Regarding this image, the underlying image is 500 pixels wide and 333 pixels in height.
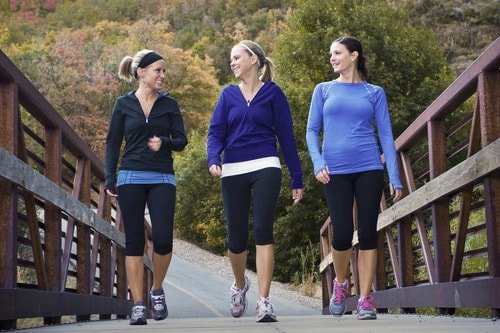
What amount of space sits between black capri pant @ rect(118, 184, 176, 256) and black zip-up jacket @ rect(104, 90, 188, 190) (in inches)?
5.5

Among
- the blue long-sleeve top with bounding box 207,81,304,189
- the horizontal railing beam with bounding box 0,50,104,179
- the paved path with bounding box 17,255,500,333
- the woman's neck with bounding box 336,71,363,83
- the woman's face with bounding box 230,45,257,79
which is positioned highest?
the woman's face with bounding box 230,45,257,79

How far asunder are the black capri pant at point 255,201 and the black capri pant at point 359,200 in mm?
416

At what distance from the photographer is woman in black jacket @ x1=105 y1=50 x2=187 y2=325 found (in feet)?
24.2

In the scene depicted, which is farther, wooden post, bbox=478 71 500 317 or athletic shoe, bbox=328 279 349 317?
athletic shoe, bbox=328 279 349 317

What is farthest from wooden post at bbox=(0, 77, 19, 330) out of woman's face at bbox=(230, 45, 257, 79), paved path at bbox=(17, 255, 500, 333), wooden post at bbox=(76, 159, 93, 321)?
wooden post at bbox=(76, 159, 93, 321)

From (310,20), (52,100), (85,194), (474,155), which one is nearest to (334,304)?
(474,155)

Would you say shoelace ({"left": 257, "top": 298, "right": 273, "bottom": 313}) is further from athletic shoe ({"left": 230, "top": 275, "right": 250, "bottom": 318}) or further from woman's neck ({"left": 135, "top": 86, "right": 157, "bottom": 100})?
woman's neck ({"left": 135, "top": 86, "right": 157, "bottom": 100})

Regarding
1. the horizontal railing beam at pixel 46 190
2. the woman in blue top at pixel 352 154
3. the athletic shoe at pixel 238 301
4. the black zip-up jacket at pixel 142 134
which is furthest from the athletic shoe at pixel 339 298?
the horizontal railing beam at pixel 46 190

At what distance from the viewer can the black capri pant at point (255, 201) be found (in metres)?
7.35

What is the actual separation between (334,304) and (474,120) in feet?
5.71

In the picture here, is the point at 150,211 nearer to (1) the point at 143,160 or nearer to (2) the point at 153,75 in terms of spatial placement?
(1) the point at 143,160

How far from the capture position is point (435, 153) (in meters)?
8.25

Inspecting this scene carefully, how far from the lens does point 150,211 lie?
7.46m

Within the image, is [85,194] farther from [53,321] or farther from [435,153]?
[435,153]
